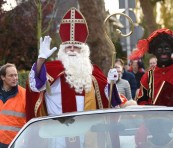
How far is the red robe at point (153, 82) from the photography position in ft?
31.3

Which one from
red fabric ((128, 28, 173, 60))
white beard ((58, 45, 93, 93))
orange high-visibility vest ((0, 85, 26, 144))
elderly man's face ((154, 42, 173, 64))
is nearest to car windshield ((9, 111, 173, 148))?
white beard ((58, 45, 93, 93))

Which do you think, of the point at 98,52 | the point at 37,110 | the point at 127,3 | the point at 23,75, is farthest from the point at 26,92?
the point at 127,3

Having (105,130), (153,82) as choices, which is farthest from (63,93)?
(105,130)

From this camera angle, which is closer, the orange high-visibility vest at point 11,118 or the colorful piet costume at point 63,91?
the colorful piet costume at point 63,91

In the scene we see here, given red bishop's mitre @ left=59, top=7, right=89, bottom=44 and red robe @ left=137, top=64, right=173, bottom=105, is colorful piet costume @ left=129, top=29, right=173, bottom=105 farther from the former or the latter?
red bishop's mitre @ left=59, top=7, right=89, bottom=44

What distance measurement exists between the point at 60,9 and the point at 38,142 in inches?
1023

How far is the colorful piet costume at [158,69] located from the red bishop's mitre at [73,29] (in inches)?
34.4

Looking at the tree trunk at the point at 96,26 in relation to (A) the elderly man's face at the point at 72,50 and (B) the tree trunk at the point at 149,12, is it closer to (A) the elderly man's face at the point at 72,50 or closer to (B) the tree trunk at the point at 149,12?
(A) the elderly man's face at the point at 72,50

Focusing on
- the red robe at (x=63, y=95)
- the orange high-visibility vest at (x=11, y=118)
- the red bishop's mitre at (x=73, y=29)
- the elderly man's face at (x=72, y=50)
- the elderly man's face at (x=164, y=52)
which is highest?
the red bishop's mitre at (x=73, y=29)

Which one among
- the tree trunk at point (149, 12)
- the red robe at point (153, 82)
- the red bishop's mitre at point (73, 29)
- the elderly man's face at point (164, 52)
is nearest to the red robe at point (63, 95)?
the red bishop's mitre at point (73, 29)

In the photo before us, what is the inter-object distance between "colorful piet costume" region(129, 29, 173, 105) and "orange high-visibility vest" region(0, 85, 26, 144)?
1436 mm

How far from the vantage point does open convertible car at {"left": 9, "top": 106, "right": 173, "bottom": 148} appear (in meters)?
6.42

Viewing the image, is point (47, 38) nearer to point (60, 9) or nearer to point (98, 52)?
point (98, 52)

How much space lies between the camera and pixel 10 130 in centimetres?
924
